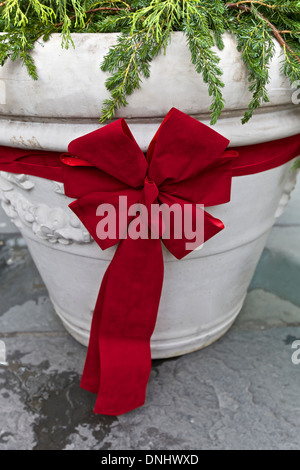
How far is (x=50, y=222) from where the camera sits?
927mm

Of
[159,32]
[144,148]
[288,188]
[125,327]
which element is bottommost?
[125,327]

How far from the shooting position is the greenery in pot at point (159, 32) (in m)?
0.69

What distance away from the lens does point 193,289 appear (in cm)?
103

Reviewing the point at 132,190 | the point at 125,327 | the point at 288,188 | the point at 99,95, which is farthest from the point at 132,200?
the point at 288,188

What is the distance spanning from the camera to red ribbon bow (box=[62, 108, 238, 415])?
75 cm

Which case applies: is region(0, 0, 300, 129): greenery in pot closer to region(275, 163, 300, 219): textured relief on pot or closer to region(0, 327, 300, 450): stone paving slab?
region(275, 163, 300, 219): textured relief on pot

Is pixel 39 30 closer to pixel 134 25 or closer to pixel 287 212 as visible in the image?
pixel 134 25

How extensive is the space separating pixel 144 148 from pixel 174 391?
0.65m

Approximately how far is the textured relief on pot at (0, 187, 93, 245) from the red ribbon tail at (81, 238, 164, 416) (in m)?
0.11

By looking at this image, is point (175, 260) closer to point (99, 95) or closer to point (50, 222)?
point (50, 222)

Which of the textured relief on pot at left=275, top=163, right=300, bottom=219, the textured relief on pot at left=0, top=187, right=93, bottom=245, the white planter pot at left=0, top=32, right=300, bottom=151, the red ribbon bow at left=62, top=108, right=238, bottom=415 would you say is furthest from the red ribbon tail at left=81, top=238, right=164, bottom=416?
the textured relief on pot at left=275, top=163, right=300, bottom=219

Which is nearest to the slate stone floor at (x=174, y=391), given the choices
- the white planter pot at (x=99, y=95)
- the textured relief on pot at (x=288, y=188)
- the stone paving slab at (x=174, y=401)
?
the stone paving slab at (x=174, y=401)

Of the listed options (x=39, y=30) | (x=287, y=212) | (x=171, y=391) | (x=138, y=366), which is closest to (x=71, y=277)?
(x=138, y=366)
